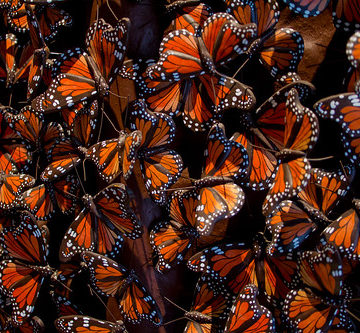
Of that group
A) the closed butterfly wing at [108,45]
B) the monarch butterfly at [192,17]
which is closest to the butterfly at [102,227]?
the closed butterfly wing at [108,45]

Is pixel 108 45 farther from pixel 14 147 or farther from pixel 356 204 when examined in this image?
pixel 356 204

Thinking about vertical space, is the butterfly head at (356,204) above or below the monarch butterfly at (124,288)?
above

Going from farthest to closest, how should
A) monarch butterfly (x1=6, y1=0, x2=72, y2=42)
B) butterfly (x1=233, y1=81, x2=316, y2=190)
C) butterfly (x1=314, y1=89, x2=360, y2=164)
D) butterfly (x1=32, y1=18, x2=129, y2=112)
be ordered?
monarch butterfly (x1=6, y1=0, x2=72, y2=42), butterfly (x1=32, y1=18, x2=129, y2=112), butterfly (x1=233, y1=81, x2=316, y2=190), butterfly (x1=314, y1=89, x2=360, y2=164)

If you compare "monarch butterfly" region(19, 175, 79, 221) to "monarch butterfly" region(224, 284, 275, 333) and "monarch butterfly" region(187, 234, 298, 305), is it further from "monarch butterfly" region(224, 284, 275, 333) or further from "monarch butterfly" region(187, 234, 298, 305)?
"monarch butterfly" region(224, 284, 275, 333)

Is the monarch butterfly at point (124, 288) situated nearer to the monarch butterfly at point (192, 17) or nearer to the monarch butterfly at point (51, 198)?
the monarch butterfly at point (51, 198)

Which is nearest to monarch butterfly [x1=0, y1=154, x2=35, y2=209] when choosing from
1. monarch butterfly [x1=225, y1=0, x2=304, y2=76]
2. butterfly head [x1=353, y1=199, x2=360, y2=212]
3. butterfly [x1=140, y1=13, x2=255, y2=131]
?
butterfly [x1=140, y1=13, x2=255, y2=131]

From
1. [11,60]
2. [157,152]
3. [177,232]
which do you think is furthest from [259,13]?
[11,60]

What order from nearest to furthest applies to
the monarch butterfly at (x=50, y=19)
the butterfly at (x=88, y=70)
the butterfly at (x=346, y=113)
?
the butterfly at (x=346, y=113) < the butterfly at (x=88, y=70) < the monarch butterfly at (x=50, y=19)
